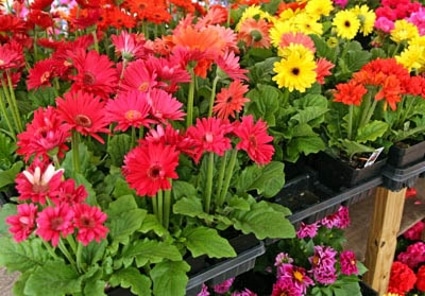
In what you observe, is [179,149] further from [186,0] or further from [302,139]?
[186,0]

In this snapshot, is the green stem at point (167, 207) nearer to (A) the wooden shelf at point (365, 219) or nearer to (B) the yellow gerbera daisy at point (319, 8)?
(B) the yellow gerbera daisy at point (319, 8)

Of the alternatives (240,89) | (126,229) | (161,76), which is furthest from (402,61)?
(126,229)

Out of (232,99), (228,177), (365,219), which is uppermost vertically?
(232,99)

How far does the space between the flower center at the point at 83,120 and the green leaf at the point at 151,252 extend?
0.60 ft

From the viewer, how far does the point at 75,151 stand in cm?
82

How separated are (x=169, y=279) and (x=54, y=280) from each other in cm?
15

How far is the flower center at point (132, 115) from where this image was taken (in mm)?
732

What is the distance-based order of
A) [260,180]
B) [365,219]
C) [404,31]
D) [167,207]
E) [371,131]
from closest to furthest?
[167,207] → [260,180] → [371,131] → [404,31] → [365,219]

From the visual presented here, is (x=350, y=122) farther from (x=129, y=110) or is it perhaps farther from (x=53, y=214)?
(x=53, y=214)

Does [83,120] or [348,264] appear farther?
[348,264]

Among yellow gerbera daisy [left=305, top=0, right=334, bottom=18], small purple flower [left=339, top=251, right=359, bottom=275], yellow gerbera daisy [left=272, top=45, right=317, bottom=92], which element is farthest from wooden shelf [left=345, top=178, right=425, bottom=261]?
yellow gerbera daisy [left=272, top=45, right=317, bottom=92]

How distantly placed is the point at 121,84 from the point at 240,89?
182mm

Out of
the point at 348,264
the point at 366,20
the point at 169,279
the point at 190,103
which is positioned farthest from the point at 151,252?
the point at 366,20

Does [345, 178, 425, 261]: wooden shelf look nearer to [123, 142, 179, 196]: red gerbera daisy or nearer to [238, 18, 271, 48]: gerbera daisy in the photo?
[238, 18, 271, 48]: gerbera daisy
